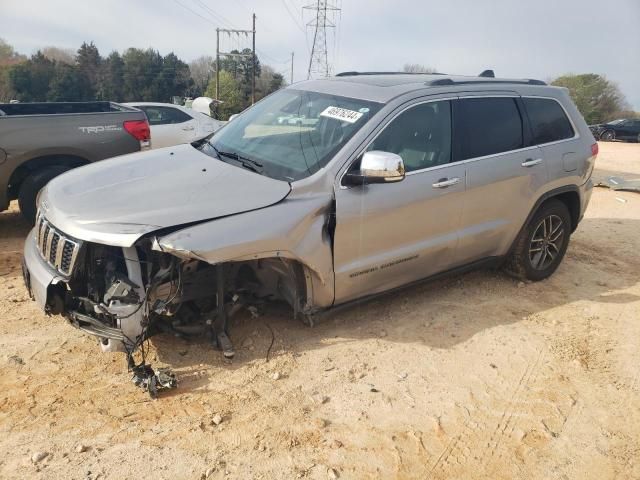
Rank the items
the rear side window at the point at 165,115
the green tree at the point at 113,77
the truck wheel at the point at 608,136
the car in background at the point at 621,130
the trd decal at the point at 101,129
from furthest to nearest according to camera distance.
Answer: the green tree at the point at 113,77 → the truck wheel at the point at 608,136 → the car in background at the point at 621,130 → the rear side window at the point at 165,115 → the trd decal at the point at 101,129

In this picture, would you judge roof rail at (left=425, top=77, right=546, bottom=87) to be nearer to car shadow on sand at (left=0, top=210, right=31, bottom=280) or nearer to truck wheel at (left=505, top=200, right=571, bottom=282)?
truck wheel at (left=505, top=200, right=571, bottom=282)

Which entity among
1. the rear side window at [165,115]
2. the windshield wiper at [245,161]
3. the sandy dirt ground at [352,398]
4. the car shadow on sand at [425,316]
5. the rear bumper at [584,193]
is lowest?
the sandy dirt ground at [352,398]

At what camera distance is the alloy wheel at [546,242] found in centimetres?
482

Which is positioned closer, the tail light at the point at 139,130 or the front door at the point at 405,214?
the front door at the point at 405,214

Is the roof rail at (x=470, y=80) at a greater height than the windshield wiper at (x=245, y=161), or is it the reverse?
the roof rail at (x=470, y=80)

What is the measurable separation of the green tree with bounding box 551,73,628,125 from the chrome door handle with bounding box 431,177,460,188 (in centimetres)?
4199

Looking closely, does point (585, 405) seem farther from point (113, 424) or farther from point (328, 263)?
point (113, 424)

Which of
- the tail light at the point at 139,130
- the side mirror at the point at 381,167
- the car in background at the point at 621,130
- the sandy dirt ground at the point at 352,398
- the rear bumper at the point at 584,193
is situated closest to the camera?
the sandy dirt ground at the point at 352,398

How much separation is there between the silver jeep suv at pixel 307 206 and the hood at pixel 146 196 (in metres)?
0.01

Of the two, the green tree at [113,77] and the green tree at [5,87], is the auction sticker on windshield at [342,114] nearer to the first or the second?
the green tree at [5,87]

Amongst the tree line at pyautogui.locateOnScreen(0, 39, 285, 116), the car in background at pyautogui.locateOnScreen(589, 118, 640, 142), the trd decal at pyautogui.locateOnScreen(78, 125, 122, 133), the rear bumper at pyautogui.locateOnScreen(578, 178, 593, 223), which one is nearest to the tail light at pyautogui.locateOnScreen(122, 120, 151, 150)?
the trd decal at pyautogui.locateOnScreen(78, 125, 122, 133)

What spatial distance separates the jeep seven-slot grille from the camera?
294cm

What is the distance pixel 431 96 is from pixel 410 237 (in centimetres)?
111

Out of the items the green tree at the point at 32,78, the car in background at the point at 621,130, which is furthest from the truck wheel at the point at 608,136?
the green tree at the point at 32,78
